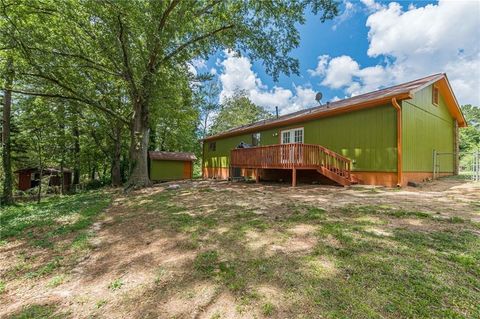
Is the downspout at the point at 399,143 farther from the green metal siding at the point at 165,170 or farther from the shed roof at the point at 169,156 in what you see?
the green metal siding at the point at 165,170

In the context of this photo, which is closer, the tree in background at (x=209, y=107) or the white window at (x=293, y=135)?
the white window at (x=293, y=135)

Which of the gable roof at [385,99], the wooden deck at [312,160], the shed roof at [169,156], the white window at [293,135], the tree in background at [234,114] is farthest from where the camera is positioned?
the tree in background at [234,114]

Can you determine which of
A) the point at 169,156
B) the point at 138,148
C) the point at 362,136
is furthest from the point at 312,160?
the point at 169,156

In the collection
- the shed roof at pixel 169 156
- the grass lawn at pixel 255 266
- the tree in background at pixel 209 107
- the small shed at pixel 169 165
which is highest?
the tree in background at pixel 209 107

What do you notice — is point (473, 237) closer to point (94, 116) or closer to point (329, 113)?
point (329, 113)

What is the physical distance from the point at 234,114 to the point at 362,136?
2456cm

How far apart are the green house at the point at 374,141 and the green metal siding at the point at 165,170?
9671mm

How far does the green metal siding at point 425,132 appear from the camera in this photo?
28.1ft

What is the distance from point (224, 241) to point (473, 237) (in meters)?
3.48

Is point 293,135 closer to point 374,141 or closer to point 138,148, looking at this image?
point 374,141

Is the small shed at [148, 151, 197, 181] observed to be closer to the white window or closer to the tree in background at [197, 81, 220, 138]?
the tree in background at [197, 81, 220, 138]

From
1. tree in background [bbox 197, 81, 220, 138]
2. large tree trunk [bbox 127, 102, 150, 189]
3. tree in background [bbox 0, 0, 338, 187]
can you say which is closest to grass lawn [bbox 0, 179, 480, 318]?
large tree trunk [bbox 127, 102, 150, 189]

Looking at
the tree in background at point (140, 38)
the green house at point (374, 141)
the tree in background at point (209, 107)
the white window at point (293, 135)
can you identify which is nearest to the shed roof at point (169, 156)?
the tree in background at point (209, 107)

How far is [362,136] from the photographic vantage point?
907 cm
